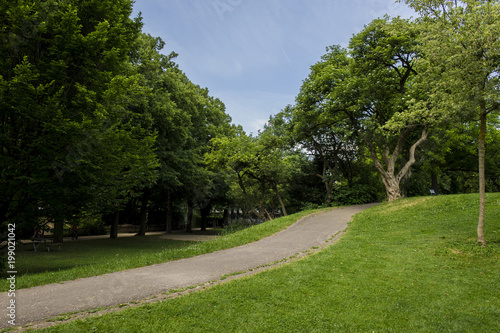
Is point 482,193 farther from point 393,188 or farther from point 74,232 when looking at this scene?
point 74,232

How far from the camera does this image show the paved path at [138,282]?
15.6ft

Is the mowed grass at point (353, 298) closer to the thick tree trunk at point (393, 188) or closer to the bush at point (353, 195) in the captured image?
the thick tree trunk at point (393, 188)

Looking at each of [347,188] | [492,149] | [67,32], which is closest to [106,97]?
[67,32]

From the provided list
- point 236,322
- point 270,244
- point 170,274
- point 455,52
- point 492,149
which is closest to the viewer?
point 236,322

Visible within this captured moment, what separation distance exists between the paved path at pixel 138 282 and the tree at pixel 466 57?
6177 millimetres

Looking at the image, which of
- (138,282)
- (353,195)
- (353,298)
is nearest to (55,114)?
(138,282)

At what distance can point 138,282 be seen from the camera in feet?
19.8

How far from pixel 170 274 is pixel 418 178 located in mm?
28293

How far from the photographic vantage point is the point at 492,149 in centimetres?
2791

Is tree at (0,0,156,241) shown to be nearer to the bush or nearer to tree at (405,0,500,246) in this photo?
tree at (405,0,500,246)

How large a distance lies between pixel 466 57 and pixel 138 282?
1008 cm

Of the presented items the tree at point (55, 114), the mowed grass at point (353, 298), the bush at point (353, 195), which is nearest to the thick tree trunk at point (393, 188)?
the bush at point (353, 195)

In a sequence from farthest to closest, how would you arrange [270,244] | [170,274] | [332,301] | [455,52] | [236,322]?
[270,244]
[455,52]
[170,274]
[332,301]
[236,322]

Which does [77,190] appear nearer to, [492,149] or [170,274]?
[170,274]
